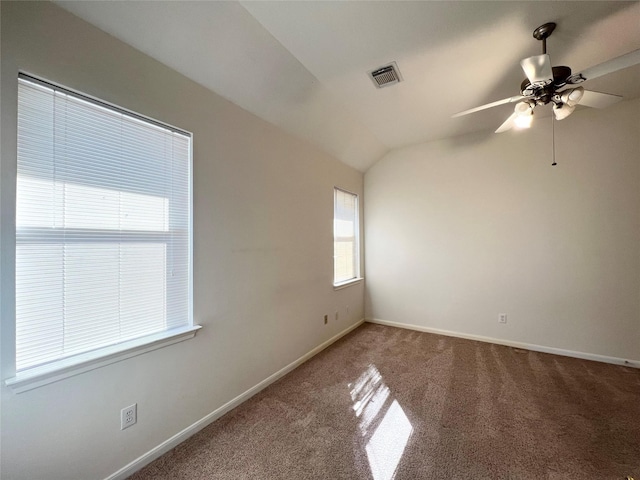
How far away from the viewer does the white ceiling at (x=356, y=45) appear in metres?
1.57

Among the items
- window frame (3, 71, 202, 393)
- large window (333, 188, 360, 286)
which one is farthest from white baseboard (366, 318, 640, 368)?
window frame (3, 71, 202, 393)

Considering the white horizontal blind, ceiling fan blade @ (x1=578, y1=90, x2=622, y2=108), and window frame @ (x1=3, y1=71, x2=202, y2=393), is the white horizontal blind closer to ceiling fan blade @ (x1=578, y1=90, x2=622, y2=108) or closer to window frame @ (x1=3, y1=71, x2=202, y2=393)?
window frame @ (x1=3, y1=71, x2=202, y2=393)

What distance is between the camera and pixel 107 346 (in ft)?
4.83

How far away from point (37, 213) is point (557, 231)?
15.1ft

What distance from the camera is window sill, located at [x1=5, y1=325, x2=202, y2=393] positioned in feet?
3.83

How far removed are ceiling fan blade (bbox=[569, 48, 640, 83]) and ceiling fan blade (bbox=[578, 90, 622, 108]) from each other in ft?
0.90

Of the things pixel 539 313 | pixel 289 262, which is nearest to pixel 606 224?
pixel 539 313

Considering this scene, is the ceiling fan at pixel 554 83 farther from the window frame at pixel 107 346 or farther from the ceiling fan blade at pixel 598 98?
the window frame at pixel 107 346

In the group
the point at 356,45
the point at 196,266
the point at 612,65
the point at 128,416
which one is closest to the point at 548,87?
the point at 612,65

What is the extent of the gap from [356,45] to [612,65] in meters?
1.54

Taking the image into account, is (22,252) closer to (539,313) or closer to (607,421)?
(607,421)

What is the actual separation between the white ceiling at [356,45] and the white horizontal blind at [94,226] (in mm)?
530

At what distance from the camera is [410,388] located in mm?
2385

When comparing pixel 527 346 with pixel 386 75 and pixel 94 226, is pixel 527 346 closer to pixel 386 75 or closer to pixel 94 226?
pixel 386 75
